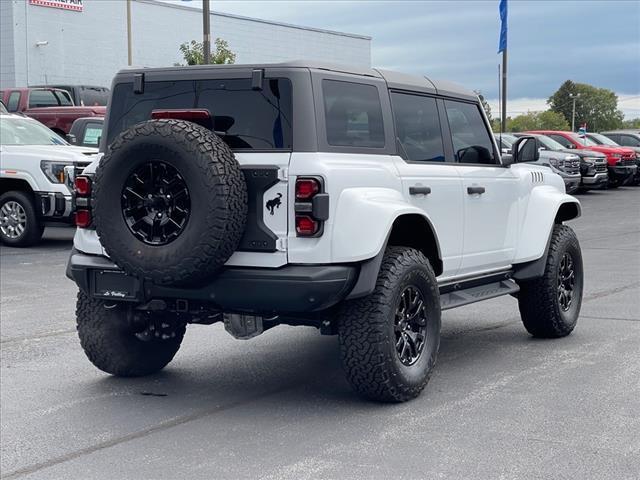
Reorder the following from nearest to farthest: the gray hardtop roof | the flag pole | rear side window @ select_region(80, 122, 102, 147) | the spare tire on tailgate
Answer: the spare tire on tailgate
the gray hardtop roof
rear side window @ select_region(80, 122, 102, 147)
the flag pole

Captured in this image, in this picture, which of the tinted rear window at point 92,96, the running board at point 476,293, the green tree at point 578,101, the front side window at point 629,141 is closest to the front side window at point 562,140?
the front side window at point 629,141

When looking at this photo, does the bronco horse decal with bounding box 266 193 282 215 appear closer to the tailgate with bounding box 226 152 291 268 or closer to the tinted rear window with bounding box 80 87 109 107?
the tailgate with bounding box 226 152 291 268

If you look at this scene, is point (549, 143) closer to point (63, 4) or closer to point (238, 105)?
point (238, 105)

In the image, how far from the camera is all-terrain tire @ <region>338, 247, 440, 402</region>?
6113 mm

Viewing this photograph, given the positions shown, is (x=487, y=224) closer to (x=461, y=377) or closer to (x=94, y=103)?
(x=461, y=377)

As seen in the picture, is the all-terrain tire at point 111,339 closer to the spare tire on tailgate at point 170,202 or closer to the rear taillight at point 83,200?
the rear taillight at point 83,200

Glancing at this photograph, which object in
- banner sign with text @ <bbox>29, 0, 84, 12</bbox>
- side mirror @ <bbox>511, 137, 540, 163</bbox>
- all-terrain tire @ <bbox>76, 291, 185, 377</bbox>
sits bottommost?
all-terrain tire @ <bbox>76, 291, 185, 377</bbox>

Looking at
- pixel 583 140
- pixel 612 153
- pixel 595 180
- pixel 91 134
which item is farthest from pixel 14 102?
pixel 612 153

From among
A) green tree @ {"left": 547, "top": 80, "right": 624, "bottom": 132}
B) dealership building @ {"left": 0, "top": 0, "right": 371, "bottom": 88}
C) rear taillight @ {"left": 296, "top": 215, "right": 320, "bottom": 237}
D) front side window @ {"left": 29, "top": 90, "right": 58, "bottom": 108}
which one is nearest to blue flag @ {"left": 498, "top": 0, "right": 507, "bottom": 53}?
front side window @ {"left": 29, "top": 90, "right": 58, "bottom": 108}

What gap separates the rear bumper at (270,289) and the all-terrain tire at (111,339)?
2.13 ft

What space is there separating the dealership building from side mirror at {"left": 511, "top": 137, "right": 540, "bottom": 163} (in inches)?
1682

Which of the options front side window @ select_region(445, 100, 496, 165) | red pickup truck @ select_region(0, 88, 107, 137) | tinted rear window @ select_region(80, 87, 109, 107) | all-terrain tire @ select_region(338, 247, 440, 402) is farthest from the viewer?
tinted rear window @ select_region(80, 87, 109, 107)

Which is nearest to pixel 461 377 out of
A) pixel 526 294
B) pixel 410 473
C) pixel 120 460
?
pixel 526 294

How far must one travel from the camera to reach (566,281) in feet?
28.7
